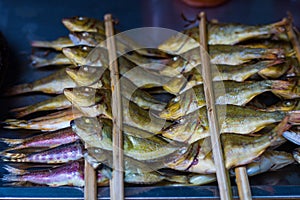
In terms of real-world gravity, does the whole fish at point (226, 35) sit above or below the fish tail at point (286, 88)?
above

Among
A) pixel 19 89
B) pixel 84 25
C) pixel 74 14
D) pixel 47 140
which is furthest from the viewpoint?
pixel 74 14

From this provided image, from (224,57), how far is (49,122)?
3.08 feet

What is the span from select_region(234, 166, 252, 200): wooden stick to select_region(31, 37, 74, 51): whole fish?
1.26m

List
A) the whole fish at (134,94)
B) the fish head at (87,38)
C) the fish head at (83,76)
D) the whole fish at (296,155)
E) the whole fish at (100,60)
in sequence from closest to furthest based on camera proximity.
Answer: the whole fish at (296,155), the whole fish at (134,94), the fish head at (83,76), the whole fish at (100,60), the fish head at (87,38)

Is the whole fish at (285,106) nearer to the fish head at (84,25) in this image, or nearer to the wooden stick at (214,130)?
the wooden stick at (214,130)

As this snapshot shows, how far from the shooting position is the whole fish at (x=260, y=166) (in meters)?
1.51

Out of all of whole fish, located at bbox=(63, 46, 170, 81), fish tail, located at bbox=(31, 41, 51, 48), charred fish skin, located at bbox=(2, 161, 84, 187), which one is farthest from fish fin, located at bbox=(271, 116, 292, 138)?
fish tail, located at bbox=(31, 41, 51, 48)

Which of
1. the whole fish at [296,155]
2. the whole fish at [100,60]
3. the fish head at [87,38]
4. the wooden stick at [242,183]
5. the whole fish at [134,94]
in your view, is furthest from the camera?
the fish head at [87,38]

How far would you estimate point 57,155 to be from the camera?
1571 mm

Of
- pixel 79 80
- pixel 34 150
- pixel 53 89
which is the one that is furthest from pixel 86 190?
pixel 53 89

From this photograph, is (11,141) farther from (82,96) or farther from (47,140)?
(82,96)

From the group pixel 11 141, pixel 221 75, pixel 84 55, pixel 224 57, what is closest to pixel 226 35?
pixel 224 57

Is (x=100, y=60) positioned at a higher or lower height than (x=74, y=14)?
lower

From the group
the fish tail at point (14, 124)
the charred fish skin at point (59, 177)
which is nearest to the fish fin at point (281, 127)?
the charred fish skin at point (59, 177)
